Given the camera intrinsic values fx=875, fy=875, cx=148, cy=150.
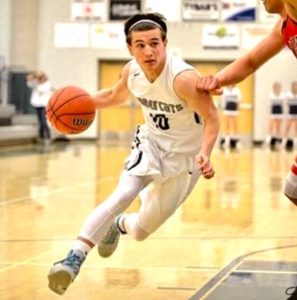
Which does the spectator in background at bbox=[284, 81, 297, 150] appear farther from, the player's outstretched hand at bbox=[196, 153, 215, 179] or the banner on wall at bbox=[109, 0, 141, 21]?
the player's outstretched hand at bbox=[196, 153, 215, 179]

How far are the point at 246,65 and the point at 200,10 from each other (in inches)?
855

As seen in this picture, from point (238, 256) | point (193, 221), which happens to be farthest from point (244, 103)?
point (238, 256)

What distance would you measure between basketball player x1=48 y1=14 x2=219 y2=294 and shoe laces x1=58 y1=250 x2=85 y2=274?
7 cm

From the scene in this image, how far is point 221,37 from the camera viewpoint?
86.5 feet

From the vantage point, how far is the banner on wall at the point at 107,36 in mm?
26953

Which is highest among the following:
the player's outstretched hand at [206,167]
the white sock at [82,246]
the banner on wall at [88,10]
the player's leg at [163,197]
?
the banner on wall at [88,10]

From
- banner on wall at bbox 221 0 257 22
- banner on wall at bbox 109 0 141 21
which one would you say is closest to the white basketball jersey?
banner on wall at bbox 221 0 257 22

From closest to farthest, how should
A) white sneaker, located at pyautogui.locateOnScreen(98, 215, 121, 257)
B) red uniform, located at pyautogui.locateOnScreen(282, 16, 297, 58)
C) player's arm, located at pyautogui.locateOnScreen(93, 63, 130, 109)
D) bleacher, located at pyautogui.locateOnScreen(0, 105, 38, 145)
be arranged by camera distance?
red uniform, located at pyautogui.locateOnScreen(282, 16, 297, 58) < player's arm, located at pyautogui.locateOnScreen(93, 63, 130, 109) < white sneaker, located at pyautogui.locateOnScreen(98, 215, 121, 257) < bleacher, located at pyautogui.locateOnScreen(0, 105, 38, 145)

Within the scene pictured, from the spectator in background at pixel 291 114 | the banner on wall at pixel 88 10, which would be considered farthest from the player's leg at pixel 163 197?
the banner on wall at pixel 88 10

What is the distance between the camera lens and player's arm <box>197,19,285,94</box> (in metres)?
5.04

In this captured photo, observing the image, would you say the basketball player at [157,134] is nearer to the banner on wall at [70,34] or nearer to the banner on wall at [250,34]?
the banner on wall at [250,34]

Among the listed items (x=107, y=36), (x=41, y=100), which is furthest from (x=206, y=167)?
(x=107, y=36)

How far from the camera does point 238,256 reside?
6.80 metres

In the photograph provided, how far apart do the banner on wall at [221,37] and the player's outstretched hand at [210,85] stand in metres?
21.4
